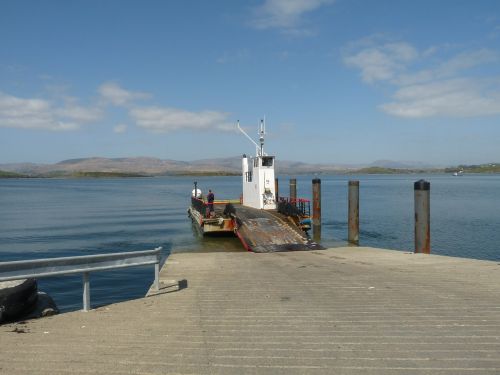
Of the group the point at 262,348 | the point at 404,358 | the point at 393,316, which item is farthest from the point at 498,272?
the point at 262,348

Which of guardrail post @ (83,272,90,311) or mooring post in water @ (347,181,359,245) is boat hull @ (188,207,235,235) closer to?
mooring post in water @ (347,181,359,245)

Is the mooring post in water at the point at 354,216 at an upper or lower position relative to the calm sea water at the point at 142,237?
upper

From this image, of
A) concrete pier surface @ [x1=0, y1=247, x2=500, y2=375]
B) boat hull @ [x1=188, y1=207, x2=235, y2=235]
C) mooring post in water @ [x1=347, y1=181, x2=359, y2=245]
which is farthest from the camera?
boat hull @ [x1=188, y1=207, x2=235, y2=235]

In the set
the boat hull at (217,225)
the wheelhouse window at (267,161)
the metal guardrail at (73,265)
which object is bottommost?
the boat hull at (217,225)

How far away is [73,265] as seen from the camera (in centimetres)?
766

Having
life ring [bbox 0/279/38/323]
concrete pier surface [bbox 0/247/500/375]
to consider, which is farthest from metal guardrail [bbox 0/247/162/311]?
concrete pier surface [bbox 0/247/500/375]

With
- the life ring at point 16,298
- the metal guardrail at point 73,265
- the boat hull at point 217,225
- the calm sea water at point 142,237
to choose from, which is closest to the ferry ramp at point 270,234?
the boat hull at point 217,225

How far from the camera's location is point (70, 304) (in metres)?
13.1

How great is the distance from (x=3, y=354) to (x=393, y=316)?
5423 millimetres

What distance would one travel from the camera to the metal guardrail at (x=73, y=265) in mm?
6921

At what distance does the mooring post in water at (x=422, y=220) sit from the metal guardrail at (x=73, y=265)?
11108 mm

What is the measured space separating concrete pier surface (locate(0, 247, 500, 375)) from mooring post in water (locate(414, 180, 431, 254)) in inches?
230

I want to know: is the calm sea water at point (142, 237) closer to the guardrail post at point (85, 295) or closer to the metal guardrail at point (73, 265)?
the metal guardrail at point (73, 265)

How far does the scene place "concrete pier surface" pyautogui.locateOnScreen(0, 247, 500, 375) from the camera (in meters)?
5.29
